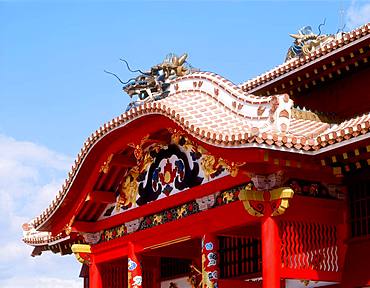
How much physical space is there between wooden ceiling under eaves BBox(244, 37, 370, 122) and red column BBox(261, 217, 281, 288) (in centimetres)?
353

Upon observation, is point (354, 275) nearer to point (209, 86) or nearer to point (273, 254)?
point (273, 254)

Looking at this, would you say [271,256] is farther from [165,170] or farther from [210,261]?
[165,170]

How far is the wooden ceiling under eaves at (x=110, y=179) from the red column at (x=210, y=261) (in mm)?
2588

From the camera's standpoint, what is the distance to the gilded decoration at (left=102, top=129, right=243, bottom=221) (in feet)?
50.6

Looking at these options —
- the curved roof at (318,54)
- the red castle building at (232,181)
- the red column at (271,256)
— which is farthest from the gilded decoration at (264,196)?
the curved roof at (318,54)

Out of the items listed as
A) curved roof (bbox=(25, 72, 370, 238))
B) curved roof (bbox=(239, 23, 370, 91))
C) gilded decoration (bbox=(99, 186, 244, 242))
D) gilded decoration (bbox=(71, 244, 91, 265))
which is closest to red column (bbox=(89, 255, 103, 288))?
gilded decoration (bbox=(71, 244, 91, 265))

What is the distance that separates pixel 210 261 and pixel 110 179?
3858mm

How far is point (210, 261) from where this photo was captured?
15109 mm

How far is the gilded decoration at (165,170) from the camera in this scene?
15430 millimetres

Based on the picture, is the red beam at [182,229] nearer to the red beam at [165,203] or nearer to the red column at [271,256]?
the red beam at [165,203]

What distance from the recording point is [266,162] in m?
13.1

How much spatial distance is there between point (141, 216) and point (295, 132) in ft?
Result: 15.2

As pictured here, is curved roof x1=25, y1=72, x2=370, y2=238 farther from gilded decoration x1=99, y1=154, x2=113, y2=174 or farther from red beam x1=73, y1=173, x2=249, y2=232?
red beam x1=73, y1=173, x2=249, y2=232

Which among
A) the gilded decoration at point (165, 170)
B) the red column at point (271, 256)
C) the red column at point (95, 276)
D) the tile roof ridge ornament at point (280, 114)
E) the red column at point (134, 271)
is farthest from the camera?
the red column at point (95, 276)
